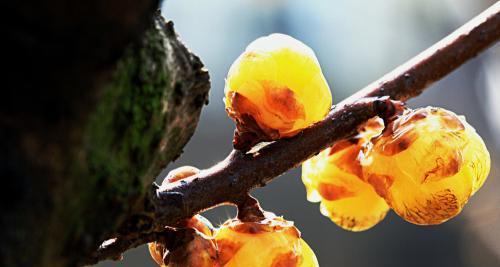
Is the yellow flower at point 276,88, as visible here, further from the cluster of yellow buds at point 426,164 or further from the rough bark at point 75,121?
the rough bark at point 75,121

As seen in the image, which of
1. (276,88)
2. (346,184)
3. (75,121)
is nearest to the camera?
(75,121)

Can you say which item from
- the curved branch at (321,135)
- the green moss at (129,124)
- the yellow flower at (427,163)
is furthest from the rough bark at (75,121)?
the yellow flower at (427,163)

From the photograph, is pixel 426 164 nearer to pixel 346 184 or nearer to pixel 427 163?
pixel 427 163

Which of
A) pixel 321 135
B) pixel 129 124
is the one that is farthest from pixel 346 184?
pixel 129 124

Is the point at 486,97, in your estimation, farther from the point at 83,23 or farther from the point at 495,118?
the point at 83,23

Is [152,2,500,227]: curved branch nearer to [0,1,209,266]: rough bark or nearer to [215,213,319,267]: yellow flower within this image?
[215,213,319,267]: yellow flower

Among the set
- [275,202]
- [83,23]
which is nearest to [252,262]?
[83,23]
